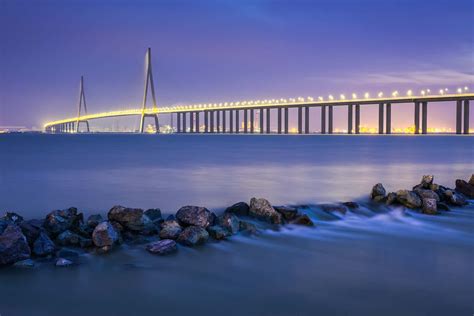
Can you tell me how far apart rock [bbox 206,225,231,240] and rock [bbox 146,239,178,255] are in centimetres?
65

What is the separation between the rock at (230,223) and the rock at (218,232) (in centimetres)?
10

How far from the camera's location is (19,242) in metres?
5.14

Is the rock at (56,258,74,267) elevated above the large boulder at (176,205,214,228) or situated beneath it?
situated beneath

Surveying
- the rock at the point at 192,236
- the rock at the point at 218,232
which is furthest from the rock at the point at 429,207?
the rock at the point at 192,236

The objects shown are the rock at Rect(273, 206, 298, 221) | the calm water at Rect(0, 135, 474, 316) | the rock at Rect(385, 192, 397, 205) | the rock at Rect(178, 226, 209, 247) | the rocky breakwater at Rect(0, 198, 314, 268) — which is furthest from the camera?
the rock at Rect(385, 192, 397, 205)

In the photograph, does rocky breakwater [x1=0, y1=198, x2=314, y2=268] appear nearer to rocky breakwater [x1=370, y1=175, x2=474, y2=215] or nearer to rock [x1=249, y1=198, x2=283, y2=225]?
rock [x1=249, y1=198, x2=283, y2=225]

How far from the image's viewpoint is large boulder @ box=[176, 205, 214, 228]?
6379mm

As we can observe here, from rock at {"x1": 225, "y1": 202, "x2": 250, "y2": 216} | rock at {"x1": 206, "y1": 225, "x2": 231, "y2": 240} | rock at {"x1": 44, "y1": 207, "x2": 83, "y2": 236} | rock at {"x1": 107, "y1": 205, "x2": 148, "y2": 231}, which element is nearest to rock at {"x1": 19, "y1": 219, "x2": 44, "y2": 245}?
rock at {"x1": 44, "y1": 207, "x2": 83, "y2": 236}

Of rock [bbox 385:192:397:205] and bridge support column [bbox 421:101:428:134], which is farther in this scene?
bridge support column [bbox 421:101:428:134]

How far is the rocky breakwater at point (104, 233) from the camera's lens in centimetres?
515

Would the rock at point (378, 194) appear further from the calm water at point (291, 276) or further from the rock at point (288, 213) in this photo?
the rock at point (288, 213)

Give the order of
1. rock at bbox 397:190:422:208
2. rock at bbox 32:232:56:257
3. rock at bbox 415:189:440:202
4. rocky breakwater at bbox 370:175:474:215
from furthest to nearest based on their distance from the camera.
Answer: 1. rock at bbox 415:189:440:202
2. rock at bbox 397:190:422:208
3. rocky breakwater at bbox 370:175:474:215
4. rock at bbox 32:232:56:257

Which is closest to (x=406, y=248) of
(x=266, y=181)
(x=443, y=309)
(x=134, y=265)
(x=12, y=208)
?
(x=443, y=309)

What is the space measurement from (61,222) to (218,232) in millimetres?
1991
